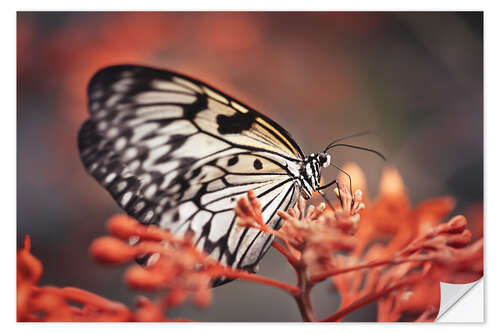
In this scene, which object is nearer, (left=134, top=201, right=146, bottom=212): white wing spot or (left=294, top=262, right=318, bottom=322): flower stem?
(left=294, top=262, right=318, bottom=322): flower stem

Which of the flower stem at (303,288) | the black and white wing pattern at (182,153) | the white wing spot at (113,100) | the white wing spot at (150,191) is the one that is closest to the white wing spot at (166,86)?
the black and white wing pattern at (182,153)

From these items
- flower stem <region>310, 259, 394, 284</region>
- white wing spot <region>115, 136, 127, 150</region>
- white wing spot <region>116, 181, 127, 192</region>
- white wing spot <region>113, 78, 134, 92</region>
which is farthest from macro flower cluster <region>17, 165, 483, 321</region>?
white wing spot <region>113, 78, 134, 92</region>

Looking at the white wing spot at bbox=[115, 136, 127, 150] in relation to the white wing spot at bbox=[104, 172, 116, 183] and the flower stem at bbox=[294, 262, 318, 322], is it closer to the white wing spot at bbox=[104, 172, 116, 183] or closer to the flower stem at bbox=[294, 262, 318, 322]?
the white wing spot at bbox=[104, 172, 116, 183]

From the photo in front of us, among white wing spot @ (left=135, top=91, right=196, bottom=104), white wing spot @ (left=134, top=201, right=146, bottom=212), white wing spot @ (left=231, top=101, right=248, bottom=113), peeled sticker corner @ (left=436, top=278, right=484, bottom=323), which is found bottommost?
peeled sticker corner @ (left=436, top=278, right=484, bottom=323)

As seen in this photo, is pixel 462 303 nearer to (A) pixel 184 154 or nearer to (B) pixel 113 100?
(A) pixel 184 154

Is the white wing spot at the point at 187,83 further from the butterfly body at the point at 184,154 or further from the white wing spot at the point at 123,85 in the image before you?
the white wing spot at the point at 123,85

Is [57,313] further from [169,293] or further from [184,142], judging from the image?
[184,142]

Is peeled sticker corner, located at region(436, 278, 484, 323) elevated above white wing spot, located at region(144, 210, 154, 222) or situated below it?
below

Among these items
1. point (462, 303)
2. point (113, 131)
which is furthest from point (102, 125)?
point (462, 303)
